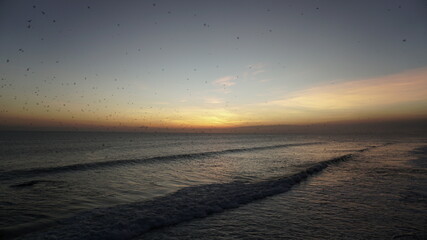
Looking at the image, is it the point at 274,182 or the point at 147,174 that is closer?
the point at 274,182

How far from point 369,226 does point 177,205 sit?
6897 millimetres

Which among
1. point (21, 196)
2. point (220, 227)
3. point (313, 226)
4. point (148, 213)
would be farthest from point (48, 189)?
point (313, 226)

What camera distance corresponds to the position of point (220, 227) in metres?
7.37

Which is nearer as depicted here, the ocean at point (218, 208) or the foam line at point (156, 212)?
the ocean at point (218, 208)

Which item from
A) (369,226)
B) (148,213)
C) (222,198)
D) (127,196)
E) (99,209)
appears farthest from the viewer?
(127,196)

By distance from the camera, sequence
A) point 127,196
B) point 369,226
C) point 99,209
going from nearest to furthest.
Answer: point 369,226
point 99,209
point 127,196

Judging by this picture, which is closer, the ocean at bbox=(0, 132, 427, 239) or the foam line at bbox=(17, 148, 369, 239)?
the ocean at bbox=(0, 132, 427, 239)

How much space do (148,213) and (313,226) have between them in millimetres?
5817

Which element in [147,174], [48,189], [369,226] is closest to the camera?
[369,226]

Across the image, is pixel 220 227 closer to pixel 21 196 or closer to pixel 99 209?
pixel 99 209

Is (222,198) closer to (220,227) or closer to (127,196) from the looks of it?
(220,227)

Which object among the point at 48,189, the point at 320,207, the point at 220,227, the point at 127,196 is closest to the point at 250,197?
the point at 320,207

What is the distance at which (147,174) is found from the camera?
18422mm

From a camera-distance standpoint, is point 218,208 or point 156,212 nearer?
point 156,212
